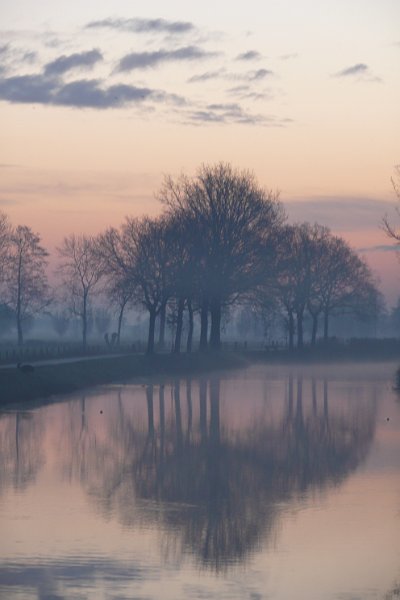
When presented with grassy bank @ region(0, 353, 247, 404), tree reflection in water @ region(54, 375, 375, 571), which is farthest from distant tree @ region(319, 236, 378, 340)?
tree reflection in water @ region(54, 375, 375, 571)

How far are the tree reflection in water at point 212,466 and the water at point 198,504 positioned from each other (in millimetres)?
58

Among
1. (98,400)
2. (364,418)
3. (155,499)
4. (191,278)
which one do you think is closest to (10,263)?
(191,278)

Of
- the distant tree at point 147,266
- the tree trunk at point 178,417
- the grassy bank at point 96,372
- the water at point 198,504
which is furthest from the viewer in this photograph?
the distant tree at point 147,266

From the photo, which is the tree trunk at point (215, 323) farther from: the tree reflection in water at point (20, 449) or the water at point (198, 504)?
the tree reflection in water at point (20, 449)

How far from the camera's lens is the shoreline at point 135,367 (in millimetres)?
50094

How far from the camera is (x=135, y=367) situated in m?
72.5

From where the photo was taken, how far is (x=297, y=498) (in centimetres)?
2508

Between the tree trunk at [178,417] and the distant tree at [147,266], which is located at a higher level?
the distant tree at [147,266]

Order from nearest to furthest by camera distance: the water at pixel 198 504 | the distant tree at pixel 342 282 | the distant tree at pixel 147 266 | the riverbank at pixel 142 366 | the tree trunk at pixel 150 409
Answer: the water at pixel 198 504, the tree trunk at pixel 150 409, the riverbank at pixel 142 366, the distant tree at pixel 147 266, the distant tree at pixel 342 282

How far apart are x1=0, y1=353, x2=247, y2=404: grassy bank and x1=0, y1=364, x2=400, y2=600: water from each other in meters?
3.43

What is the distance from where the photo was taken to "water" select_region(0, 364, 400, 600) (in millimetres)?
17547

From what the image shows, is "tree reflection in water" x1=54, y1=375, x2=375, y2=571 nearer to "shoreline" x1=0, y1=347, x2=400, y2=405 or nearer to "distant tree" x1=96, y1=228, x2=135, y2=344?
"shoreline" x1=0, y1=347, x2=400, y2=405

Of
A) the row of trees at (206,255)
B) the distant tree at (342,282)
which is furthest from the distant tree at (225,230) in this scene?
the distant tree at (342,282)

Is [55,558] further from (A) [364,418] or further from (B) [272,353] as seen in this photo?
(B) [272,353]
